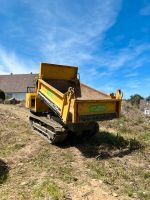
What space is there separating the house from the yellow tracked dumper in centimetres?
5058

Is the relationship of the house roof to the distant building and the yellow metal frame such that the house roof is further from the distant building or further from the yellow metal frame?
the yellow metal frame

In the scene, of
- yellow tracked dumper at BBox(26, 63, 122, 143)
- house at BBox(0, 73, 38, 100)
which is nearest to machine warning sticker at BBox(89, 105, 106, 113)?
yellow tracked dumper at BBox(26, 63, 122, 143)

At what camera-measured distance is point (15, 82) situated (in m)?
65.5

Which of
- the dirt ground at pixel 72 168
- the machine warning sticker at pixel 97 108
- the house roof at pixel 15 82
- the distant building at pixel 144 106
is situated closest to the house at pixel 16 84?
the house roof at pixel 15 82

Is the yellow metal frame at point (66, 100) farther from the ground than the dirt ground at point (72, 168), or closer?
farther from the ground

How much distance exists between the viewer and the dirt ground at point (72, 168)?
283 inches

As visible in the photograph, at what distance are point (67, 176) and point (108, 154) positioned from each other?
2140mm

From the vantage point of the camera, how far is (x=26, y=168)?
8672 millimetres

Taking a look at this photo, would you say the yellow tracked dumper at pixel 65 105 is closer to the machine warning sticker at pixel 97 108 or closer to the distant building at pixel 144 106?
the machine warning sticker at pixel 97 108

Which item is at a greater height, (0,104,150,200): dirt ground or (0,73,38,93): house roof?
(0,73,38,93): house roof

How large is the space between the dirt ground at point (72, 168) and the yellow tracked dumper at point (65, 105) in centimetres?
51

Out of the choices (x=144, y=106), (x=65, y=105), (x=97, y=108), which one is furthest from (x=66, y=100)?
(x=144, y=106)

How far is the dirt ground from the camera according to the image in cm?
719

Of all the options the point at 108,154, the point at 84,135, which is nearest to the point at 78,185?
the point at 108,154
